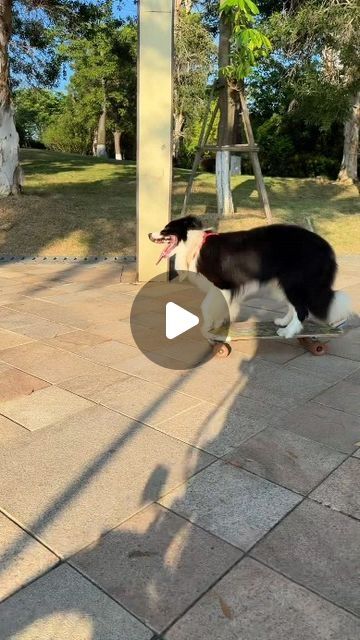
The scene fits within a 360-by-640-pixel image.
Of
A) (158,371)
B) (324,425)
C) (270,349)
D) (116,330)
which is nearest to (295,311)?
(270,349)

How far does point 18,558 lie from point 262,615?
3.56 feet

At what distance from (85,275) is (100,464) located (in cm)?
568

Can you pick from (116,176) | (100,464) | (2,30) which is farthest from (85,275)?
(116,176)

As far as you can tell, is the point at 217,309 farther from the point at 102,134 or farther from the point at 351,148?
the point at 102,134

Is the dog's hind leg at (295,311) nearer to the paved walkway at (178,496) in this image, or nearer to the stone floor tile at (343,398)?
the paved walkway at (178,496)

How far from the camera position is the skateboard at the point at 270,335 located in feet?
15.6

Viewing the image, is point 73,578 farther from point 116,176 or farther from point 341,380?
point 116,176

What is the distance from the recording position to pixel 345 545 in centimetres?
235

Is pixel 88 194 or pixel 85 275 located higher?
pixel 88 194

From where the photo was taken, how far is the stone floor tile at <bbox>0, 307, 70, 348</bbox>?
5414 millimetres

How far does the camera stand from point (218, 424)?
349cm

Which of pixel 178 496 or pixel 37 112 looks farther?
pixel 37 112

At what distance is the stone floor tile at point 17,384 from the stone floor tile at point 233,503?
173cm
